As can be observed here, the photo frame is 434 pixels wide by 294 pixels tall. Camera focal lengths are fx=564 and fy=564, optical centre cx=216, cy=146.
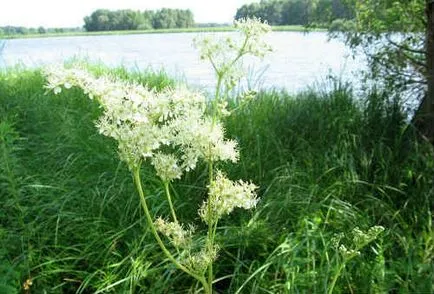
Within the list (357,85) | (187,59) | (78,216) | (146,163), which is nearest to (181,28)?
(187,59)

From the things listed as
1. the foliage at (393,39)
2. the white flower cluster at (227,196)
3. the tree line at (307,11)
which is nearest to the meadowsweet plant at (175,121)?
the white flower cluster at (227,196)

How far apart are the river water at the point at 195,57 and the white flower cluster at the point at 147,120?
38 centimetres

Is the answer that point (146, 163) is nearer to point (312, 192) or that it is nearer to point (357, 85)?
point (312, 192)

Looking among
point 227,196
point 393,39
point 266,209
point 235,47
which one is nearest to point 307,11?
point 393,39

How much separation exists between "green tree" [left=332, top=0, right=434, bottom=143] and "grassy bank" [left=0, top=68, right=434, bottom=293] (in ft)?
1.27

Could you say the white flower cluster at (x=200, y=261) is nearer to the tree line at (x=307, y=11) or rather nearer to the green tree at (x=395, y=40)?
the green tree at (x=395, y=40)

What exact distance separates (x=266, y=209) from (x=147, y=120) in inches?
60.9

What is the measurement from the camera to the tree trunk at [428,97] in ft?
13.3

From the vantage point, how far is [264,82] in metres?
5.52

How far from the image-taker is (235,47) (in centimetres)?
187

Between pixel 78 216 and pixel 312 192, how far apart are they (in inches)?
52.0

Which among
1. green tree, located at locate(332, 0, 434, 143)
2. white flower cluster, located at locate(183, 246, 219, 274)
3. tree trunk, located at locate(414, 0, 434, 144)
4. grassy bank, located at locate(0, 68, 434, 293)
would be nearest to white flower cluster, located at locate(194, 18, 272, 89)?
white flower cluster, located at locate(183, 246, 219, 274)

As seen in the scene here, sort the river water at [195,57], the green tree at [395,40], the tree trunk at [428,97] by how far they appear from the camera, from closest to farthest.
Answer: the tree trunk at [428,97]
the green tree at [395,40]
the river water at [195,57]

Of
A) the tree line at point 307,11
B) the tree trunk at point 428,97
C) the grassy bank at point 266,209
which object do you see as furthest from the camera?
the tree line at point 307,11
